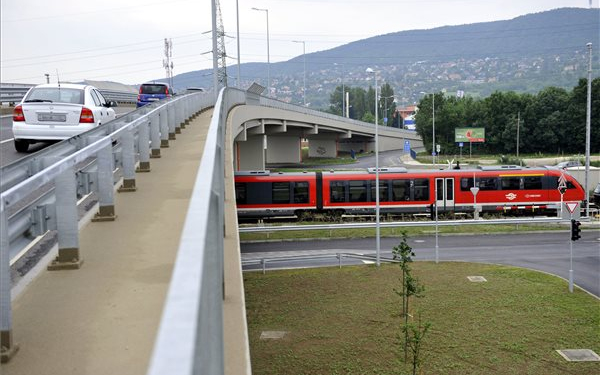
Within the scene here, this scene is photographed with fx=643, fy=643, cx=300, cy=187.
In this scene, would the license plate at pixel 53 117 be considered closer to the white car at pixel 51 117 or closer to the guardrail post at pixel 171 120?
the white car at pixel 51 117

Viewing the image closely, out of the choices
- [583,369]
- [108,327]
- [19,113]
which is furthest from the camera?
[583,369]

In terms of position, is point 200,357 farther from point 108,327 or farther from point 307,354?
point 307,354

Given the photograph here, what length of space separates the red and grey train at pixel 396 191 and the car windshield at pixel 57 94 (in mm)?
23648

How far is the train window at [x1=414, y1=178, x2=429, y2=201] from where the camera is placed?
1506 inches

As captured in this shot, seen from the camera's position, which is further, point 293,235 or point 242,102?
point 242,102

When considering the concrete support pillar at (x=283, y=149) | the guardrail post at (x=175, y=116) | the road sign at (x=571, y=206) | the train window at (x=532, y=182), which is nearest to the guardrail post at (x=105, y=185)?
the guardrail post at (x=175, y=116)

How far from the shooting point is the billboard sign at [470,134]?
8788 cm

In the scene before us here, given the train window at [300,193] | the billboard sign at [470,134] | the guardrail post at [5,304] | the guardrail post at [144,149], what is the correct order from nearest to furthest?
the guardrail post at [5,304], the guardrail post at [144,149], the train window at [300,193], the billboard sign at [470,134]

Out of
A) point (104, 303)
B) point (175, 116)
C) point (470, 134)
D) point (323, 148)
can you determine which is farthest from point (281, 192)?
point (323, 148)

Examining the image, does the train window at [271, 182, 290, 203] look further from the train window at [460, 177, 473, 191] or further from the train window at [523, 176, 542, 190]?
the train window at [523, 176, 542, 190]

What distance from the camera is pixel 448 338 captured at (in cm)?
1689

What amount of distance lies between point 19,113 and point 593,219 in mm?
34870

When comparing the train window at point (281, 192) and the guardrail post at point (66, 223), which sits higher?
the guardrail post at point (66, 223)

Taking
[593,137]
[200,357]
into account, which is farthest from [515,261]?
[593,137]
